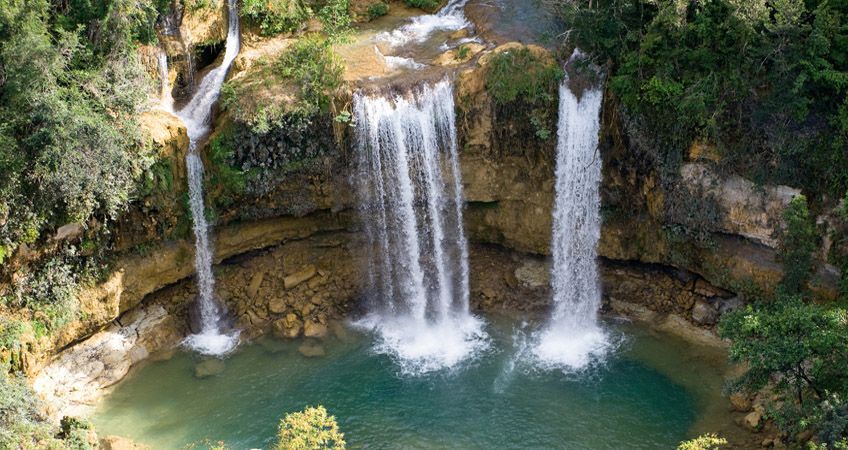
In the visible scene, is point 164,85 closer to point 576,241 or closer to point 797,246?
point 576,241

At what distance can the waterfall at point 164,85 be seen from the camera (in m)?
24.0

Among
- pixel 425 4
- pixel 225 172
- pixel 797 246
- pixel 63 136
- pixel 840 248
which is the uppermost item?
pixel 425 4

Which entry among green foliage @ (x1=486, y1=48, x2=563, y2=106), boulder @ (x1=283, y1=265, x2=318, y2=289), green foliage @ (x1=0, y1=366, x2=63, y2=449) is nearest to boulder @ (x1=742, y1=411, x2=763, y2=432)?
green foliage @ (x1=486, y1=48, x2=563, y2=106)

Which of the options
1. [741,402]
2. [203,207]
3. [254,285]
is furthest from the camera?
[254,285]

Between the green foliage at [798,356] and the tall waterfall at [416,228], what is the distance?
8.46m

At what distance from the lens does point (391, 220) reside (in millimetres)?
25203

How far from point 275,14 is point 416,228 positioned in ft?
27.9

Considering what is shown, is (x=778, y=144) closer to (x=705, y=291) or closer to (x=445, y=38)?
(x=705, y=291)

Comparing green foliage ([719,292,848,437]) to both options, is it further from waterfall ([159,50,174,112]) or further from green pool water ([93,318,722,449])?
waterfall ([159,50,174,112])

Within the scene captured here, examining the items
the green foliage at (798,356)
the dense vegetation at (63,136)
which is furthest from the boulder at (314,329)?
the green foliage at (798,356)

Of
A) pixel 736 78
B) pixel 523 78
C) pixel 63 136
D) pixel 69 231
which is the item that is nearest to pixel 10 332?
pixel 69 231

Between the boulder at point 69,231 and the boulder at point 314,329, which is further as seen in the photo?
the boulder at point 314,329

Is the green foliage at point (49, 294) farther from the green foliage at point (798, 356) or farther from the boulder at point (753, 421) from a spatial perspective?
the boulder at point (753, 421)

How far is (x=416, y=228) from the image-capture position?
2536 cm
